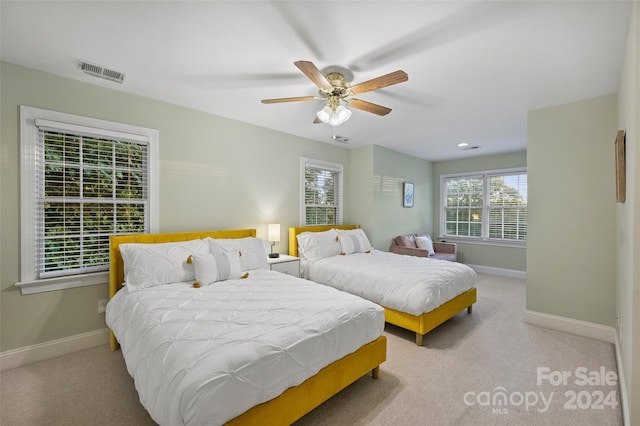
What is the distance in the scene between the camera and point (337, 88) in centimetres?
234

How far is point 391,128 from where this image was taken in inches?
163

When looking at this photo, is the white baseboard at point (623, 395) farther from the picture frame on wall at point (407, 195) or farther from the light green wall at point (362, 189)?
the picture frame on wall at point (407, 195)

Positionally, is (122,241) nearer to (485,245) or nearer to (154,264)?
(154,264)

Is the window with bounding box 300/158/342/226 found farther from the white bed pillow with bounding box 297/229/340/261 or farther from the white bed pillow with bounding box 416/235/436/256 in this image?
the white bed pillow with bounding box 416/235/436/256

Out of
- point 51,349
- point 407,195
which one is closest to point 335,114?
point 51,349

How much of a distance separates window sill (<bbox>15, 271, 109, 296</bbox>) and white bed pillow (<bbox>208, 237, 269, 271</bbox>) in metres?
1.09

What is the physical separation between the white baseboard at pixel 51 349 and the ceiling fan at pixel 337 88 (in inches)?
115

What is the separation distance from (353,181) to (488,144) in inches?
99.3

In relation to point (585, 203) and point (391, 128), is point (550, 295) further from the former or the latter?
point (391, 128)

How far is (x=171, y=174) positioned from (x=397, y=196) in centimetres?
414

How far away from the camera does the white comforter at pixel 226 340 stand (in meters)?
1.29

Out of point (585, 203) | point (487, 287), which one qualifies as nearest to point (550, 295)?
point (585, 203)

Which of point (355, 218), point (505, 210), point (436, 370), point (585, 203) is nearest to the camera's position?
point (436, 370)

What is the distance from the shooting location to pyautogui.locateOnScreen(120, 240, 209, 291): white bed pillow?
2.50 metres
